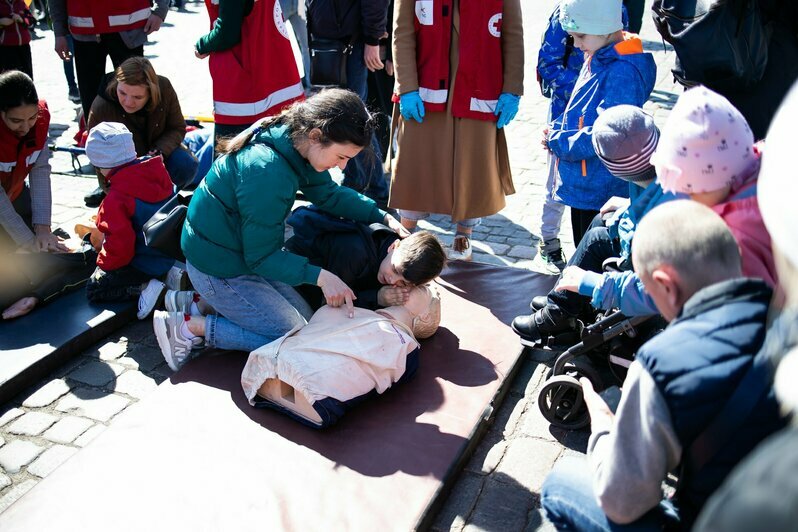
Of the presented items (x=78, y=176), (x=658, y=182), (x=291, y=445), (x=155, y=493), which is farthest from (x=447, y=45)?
(x=78, y=176)

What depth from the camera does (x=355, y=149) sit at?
3.29 metres

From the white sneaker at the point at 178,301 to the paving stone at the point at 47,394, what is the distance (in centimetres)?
59

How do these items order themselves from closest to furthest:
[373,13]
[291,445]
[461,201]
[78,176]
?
[291,445]
[461,201]
[373,13]
[78,176]

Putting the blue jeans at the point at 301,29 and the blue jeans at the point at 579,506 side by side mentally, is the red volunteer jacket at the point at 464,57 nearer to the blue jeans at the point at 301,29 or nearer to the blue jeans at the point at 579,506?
the blue jeans at the point at 579,506

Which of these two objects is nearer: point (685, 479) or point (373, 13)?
point (685, 479)

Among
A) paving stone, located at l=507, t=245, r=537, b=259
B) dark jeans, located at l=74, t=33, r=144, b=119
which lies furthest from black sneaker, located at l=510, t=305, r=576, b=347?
dark jeans, located at l=74, t=33, r=144, b=119

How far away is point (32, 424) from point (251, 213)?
130 cm

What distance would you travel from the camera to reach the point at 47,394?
3.54m

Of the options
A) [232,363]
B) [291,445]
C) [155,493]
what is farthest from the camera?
[232,363]

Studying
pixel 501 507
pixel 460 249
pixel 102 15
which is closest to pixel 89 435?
pixel 501 507

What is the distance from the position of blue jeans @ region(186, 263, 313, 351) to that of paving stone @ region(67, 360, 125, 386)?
48 centimetres

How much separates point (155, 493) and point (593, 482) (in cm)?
157

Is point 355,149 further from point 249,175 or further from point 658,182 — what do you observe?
point 658,182

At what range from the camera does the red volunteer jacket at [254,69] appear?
4.66 metres
